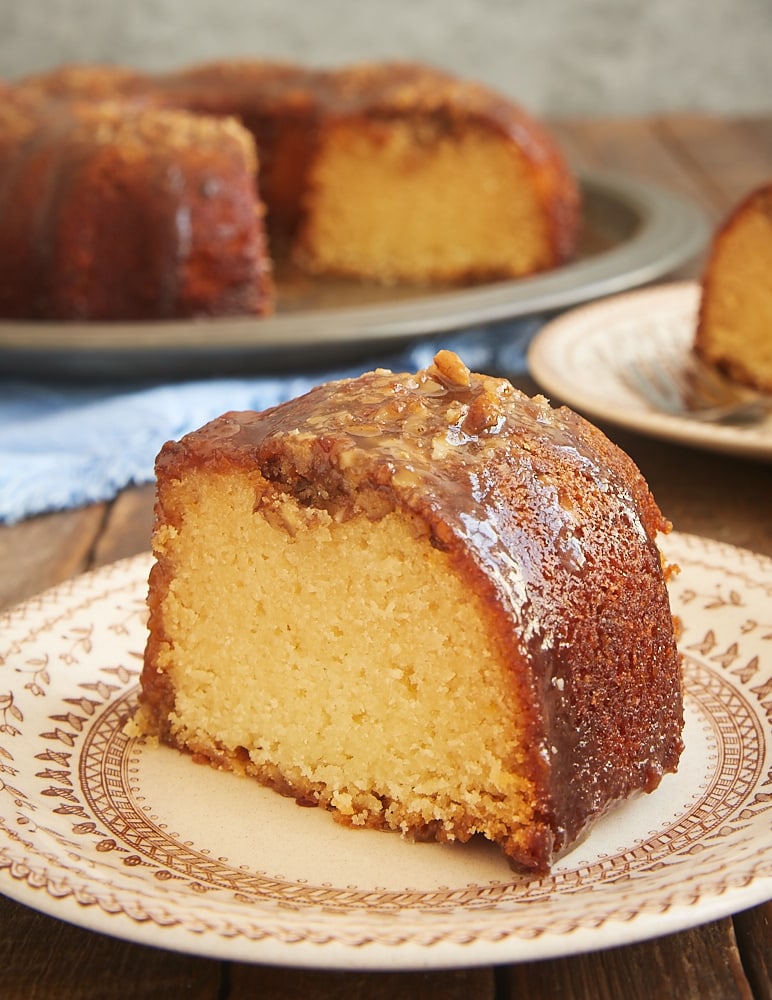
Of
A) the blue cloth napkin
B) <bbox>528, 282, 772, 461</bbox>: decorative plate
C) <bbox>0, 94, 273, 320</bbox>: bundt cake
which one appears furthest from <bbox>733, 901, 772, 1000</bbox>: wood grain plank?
<bbox>0, 94, 273, 320</bbox>: bundt cake

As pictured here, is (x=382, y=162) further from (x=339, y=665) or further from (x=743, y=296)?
(x=339, y=665)

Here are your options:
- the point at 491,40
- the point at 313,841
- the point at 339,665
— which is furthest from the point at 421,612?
the point at 491,40

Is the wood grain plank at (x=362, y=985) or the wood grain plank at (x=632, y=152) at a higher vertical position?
the wood grain plank at (x=362, y=985)

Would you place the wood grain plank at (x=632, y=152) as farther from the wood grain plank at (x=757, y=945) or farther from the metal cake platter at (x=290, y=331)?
the wood grain plank at (x=757, y=945)

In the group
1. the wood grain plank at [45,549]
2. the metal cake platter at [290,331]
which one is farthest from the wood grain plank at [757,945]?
the metal cake platter at [290,331]

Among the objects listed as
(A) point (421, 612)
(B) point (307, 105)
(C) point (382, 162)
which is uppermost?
(A) point (421, 612)
